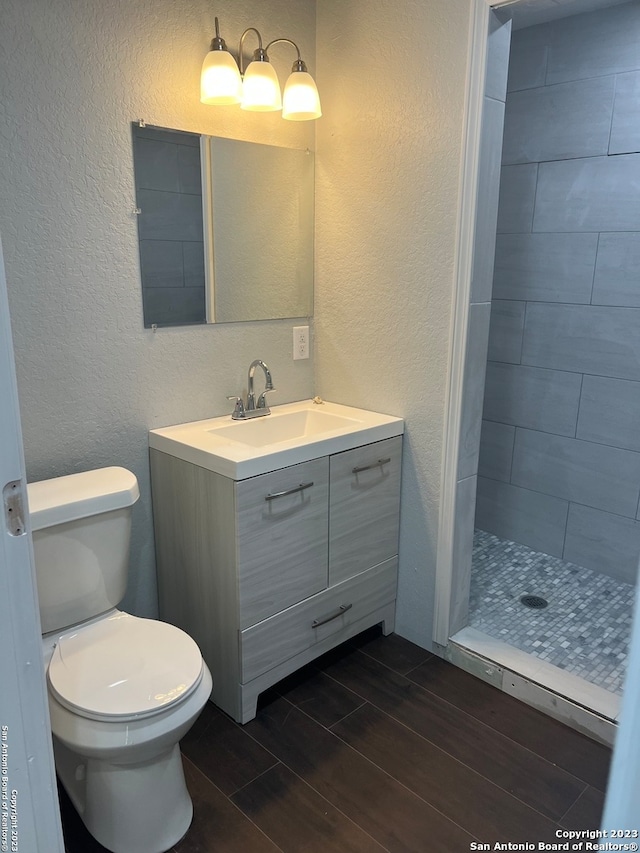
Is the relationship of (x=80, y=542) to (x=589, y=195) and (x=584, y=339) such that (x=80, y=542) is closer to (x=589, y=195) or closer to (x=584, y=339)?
(x=584, y=339)

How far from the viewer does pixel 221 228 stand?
7.50 ft

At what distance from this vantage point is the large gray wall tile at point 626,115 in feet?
8.32

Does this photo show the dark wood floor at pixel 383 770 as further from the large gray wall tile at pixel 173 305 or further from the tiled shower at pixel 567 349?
the large gray wall tile at pixel 173 305

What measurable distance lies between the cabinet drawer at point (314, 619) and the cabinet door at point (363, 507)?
59 mm

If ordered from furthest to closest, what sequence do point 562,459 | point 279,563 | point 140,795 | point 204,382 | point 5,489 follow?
1. point 562,459
2. point 204,382
3. point 279,563
4. point 140,795
5. point 5,489

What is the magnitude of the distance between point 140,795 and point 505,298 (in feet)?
8.26

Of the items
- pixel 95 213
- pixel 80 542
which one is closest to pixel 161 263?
pixel 95 213

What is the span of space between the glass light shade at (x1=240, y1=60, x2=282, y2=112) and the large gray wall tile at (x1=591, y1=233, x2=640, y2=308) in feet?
4.96

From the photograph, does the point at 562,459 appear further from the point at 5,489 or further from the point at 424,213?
the point at 5,489

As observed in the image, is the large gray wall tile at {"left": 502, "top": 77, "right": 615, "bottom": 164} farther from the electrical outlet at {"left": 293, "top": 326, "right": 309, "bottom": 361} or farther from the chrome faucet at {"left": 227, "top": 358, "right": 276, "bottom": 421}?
the chrome faucet at {"left": 227, "top": 358, "right": 276, "bottom": 421}

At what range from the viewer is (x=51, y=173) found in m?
1.85

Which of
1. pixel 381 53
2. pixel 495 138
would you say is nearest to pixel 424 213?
pixel 495 138

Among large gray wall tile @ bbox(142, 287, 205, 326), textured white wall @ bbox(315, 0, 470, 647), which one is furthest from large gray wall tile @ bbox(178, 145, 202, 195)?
textured white wall @ bbox(315, 0, 470, 647)

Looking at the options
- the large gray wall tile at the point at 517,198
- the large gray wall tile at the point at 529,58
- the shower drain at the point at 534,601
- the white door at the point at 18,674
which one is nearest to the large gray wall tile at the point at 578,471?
the shower drain at the point at 534,601
